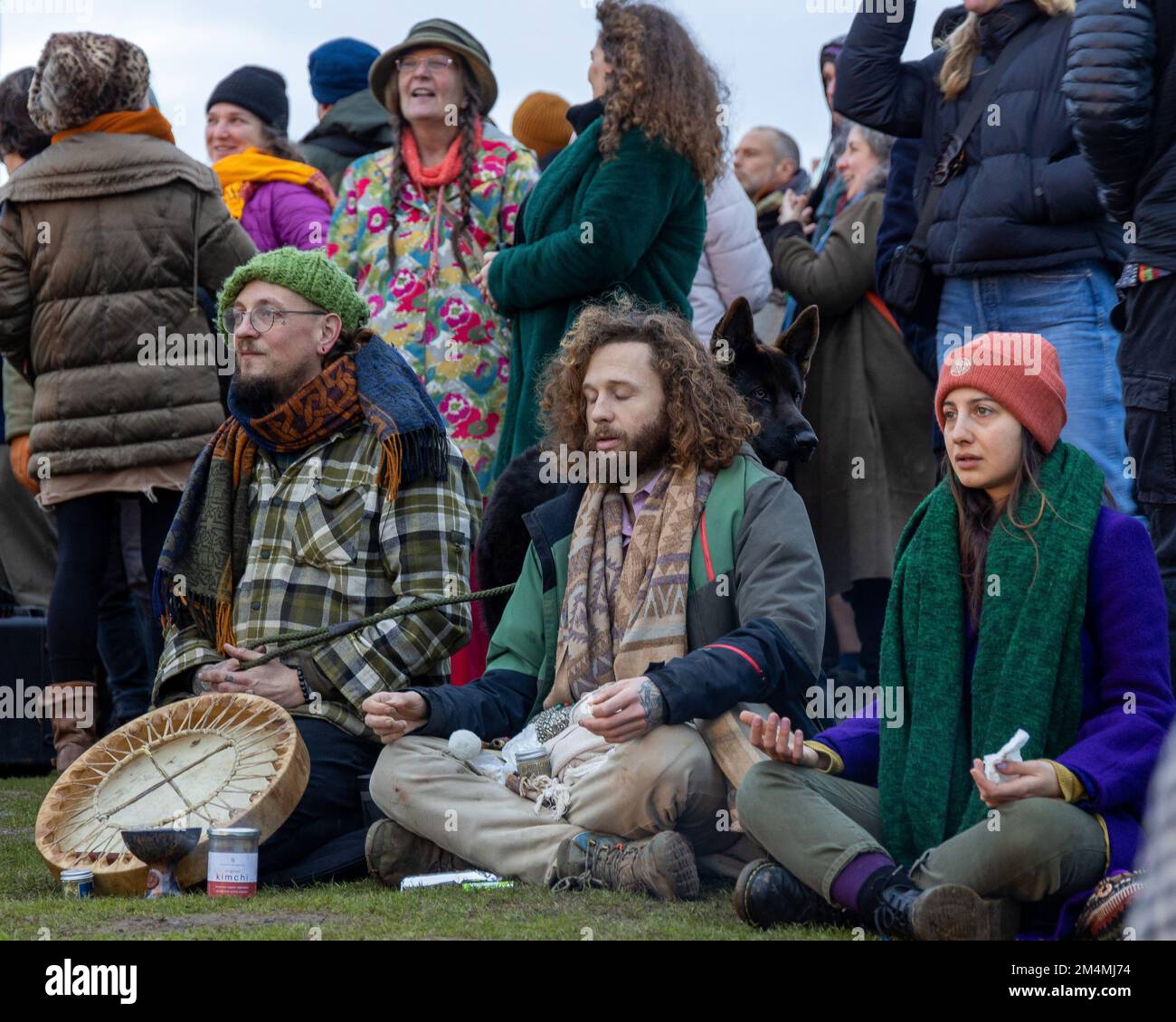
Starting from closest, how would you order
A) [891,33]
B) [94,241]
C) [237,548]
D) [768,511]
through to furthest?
[768,511] < [237,548] < [891,33] < [94,241]

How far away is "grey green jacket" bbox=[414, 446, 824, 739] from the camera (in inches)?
177

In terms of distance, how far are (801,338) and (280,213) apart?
2548 mm

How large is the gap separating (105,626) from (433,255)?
1.90 meters

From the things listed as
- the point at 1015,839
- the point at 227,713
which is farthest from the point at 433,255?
the point at 1015,839

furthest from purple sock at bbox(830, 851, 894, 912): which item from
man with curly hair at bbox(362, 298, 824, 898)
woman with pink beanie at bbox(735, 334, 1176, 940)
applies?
man with curly hair at bbox(362, 298, 824, 898)

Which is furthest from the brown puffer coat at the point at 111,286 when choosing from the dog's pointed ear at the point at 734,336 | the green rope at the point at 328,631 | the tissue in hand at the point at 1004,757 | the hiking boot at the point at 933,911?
the tissue in hand at the point at 1004,757

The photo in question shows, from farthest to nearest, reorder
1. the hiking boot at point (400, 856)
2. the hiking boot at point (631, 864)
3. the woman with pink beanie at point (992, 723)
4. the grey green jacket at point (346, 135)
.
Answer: the grey green jacket at point (346, 135) < the hiking boot at point (400, 856) < the hiking boot at point (631, 864) < the woman with pink beanie at point (992, 723)

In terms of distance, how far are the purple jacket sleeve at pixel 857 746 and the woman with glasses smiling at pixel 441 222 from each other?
2.74 m

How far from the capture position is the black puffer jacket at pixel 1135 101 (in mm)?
4895

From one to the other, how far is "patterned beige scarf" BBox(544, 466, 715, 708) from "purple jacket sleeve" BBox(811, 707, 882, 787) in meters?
0.55

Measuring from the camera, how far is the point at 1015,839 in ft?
12.1

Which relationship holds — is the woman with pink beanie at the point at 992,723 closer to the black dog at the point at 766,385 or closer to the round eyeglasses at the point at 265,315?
the black dog at the point at 766,385

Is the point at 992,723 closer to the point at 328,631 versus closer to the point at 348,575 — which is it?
the point at 328,631
